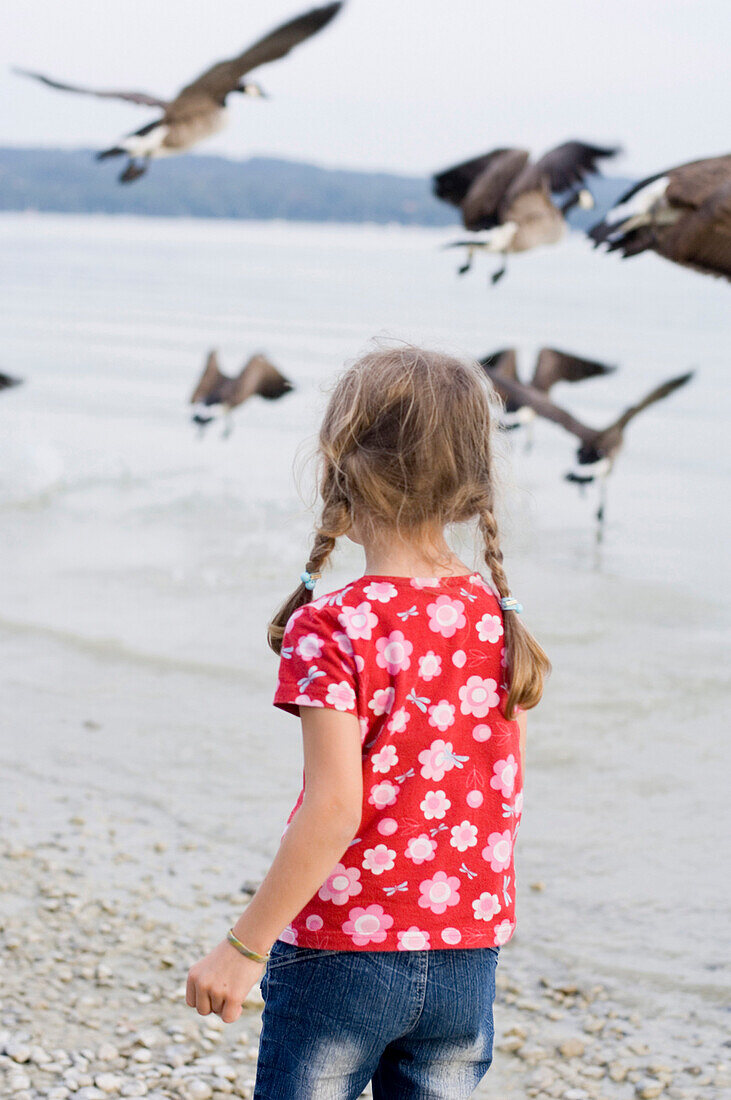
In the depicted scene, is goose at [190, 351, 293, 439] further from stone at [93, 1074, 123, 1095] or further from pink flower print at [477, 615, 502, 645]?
pink flower print at [477, 615, 502, 645]

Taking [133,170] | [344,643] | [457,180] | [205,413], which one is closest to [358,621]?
[344,643]

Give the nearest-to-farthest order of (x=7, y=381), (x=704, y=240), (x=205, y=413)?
(x=704, y=240) → (x=7, y=381) → (x=205, y=413)

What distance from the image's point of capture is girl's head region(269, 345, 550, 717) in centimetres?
154

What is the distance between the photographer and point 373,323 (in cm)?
3020

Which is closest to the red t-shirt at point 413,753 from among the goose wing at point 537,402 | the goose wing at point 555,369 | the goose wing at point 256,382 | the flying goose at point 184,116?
the flying goose at point 184,116

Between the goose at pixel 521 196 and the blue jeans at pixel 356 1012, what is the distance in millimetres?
4372

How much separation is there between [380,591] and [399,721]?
16 centimetres

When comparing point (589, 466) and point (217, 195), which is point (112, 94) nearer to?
point (589, 466)

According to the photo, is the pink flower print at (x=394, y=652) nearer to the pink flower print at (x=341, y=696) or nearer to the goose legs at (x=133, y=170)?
the pink flower print at (x=341, y=696)

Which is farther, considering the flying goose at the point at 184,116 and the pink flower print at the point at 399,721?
the flying goose at the point at 184,116

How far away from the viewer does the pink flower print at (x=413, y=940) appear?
1.52 meters

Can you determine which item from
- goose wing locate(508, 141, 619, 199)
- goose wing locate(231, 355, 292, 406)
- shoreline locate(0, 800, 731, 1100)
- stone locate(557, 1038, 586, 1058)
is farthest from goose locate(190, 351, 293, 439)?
stone locate(557, 1038, 586, 1058)

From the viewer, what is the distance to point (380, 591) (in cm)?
153

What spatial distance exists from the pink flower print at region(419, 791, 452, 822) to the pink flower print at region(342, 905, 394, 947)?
0.13 m
